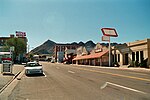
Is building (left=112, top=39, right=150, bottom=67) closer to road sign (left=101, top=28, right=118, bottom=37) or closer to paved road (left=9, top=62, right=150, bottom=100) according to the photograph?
road sign (left=101, top=28, right=118, bottom=37)

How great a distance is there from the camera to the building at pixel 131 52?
129ft

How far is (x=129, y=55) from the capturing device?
149ft

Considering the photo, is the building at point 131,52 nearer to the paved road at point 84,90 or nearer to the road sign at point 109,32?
the road sign at point 109,32

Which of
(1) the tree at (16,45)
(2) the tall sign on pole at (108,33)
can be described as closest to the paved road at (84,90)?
(2) the tall sign on pole at (108,33)

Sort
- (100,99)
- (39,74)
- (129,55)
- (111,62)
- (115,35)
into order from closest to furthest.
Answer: (100,99) → (39,74) → (129,55) → (111,62) → (115,35)

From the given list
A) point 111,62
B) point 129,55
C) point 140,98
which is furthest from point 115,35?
point 140,98

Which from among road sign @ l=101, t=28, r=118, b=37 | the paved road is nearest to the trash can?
the paved road

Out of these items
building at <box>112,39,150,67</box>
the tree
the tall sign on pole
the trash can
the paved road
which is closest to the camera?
the paved road

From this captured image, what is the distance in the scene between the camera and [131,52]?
147ft

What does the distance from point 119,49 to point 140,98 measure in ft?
139

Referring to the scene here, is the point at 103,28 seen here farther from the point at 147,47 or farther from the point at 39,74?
the point at 39,74

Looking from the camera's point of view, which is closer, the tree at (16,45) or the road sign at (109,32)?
the road sign at (109,32)

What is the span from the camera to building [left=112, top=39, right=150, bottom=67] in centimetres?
3925

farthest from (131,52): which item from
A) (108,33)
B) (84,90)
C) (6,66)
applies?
(84,90)
